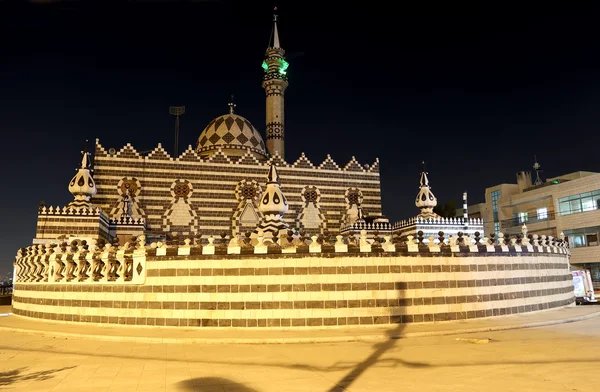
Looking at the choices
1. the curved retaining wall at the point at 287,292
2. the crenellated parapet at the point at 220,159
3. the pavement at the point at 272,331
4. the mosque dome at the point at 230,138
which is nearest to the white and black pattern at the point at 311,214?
the crenellated parapet at the point at 220,159

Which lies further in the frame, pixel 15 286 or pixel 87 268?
pixel 15 286

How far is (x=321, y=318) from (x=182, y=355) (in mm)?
4739

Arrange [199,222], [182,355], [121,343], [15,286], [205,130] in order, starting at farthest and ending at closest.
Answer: [205,130] → [199,222] → [15,286] → [121,343] → [182,355]

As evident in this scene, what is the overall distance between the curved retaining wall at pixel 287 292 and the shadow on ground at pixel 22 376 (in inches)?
197

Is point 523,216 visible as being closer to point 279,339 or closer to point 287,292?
point 287,292

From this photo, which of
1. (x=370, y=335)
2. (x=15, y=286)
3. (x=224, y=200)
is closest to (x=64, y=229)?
(x=15, y=286)

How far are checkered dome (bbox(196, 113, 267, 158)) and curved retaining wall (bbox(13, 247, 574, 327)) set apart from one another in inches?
907

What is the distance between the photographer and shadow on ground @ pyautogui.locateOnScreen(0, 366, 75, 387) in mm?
7211

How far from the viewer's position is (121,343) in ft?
35.4

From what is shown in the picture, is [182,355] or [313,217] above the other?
[313,217]

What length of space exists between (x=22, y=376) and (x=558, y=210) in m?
41.8

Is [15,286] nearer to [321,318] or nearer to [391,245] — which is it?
[321,318]

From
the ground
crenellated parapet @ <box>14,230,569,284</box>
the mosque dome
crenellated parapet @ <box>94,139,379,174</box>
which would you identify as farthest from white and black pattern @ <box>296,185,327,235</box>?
the ground

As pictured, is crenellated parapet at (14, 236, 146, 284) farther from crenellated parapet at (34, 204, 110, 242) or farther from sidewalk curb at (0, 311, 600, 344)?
crenellated parapet at (34, 204, 110, 242)
